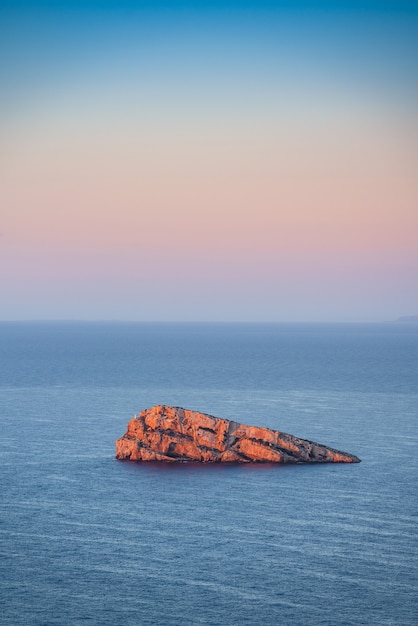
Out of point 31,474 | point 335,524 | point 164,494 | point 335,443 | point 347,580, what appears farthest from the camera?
point 335,443

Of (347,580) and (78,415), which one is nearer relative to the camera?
(347,580)

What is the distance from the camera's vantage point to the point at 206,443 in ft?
400

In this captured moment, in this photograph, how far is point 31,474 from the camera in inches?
4289

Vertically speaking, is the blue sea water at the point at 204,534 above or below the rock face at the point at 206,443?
below

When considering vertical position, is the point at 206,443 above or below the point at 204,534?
above

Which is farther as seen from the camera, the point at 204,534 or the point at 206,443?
the point at 206,443

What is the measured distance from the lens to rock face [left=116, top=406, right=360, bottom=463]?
11919cm

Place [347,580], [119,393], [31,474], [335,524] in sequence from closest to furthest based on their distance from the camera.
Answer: [347,580], [335,524], [31,474], [119,393]

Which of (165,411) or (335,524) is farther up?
(165,411)

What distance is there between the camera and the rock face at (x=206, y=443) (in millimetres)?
119188

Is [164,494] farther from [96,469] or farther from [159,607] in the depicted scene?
[159,607]

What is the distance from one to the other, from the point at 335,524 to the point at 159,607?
26.6 m

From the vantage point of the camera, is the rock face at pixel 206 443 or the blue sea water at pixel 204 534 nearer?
the blue sea water at pixel 204 534

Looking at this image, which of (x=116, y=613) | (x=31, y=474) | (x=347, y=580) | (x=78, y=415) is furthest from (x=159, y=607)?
(x=78, y=415)
